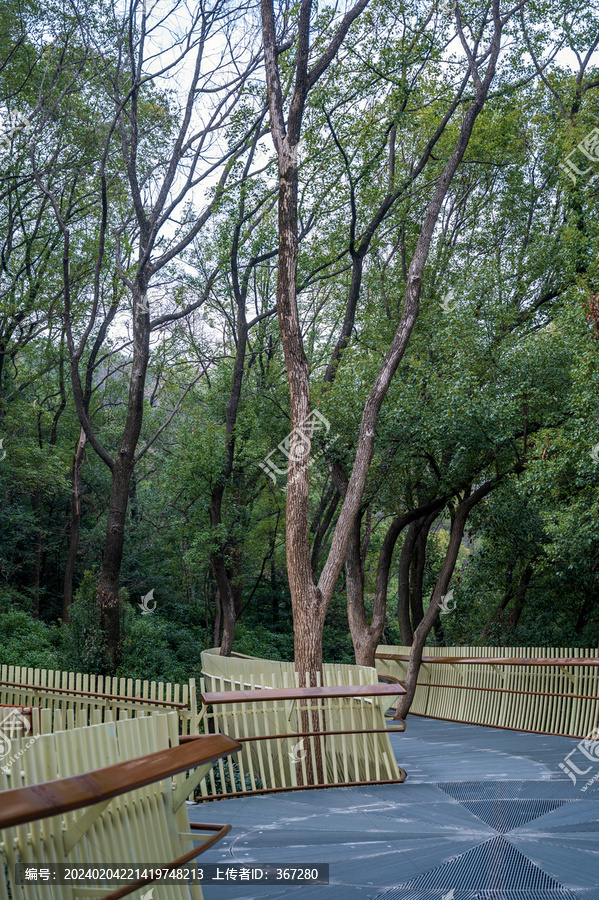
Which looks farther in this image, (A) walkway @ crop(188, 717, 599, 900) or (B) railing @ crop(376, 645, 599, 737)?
(B) railing @ crop(376, 645, 599, 737)

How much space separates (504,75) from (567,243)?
17.9ft

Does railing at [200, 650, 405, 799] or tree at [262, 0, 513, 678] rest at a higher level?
tree at [262, 0, 513, 678]

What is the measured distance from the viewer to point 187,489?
73.6ft

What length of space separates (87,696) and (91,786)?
7205 mm

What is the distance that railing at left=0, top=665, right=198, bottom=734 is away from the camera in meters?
7.87

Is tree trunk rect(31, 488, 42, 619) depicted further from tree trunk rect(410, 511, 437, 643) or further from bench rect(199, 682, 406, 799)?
bench rect(199, 682, 406, 799)

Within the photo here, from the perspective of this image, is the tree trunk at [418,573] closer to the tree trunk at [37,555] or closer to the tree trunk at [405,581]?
the tree trunk at [405,581]

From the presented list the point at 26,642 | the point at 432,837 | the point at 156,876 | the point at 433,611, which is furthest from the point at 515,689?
the point at 26,642

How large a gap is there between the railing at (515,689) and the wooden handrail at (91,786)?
811 cm

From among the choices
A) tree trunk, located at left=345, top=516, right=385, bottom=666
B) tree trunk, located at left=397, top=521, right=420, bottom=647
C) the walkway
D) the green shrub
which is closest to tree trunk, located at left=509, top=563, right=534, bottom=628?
tree trunk, located at left=397, top=521, right=420, bottom=647

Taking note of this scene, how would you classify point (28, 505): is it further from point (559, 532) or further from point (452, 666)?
point (559, 532)

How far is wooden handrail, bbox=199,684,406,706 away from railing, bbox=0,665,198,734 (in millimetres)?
330

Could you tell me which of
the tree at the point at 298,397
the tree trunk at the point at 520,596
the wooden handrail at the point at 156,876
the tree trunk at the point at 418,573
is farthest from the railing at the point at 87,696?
the tree trunk at the point at 520,596

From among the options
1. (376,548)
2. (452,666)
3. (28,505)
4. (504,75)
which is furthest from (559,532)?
(28,505)
